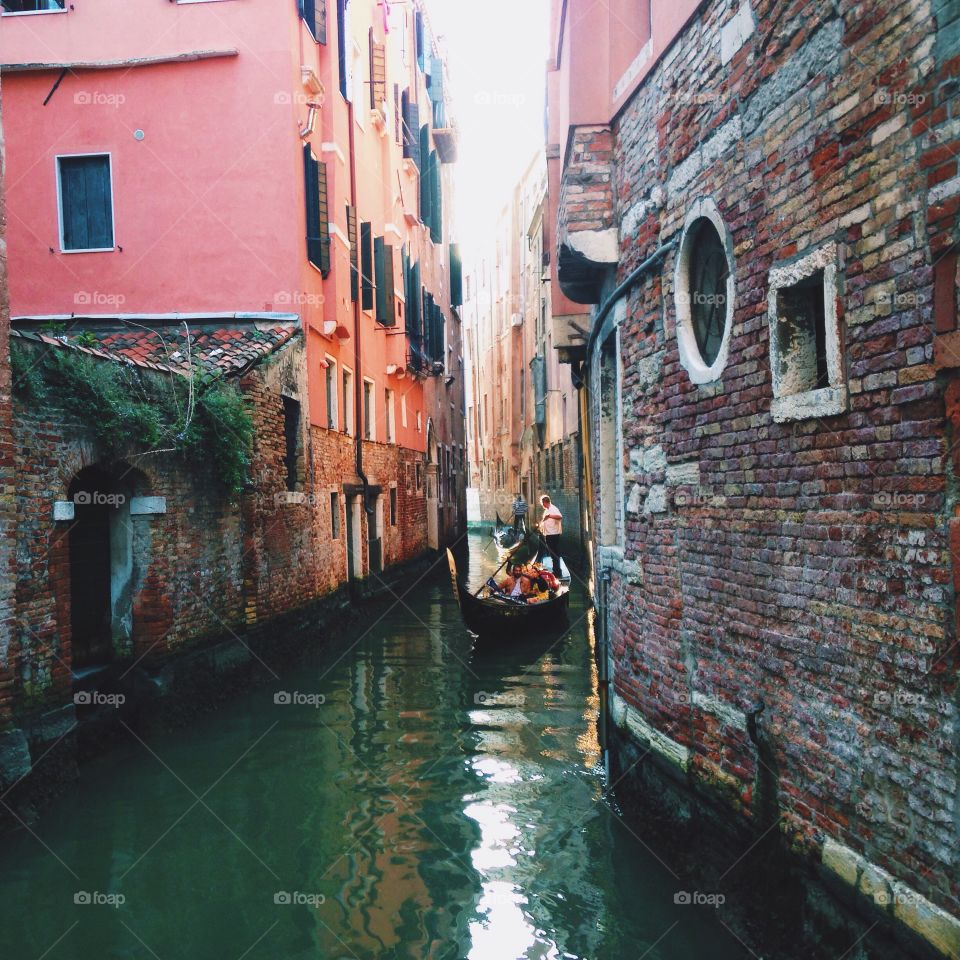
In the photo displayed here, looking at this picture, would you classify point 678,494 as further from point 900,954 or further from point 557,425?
point 557,425

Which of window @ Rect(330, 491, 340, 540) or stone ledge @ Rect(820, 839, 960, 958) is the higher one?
window @ Rect(330, 491, 340, 540)

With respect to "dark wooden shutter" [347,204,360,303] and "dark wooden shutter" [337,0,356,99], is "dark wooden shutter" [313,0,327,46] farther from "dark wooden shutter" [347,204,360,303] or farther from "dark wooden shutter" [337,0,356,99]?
"dark wooden shutter" [347,204,360,303]

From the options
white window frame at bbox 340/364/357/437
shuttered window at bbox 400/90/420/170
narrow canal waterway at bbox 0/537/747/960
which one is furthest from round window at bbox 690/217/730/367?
shuttered window at bbox 400/90/420/170

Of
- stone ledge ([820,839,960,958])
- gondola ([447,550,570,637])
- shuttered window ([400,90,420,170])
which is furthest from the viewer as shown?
shuttered window ([400,90,420,170])

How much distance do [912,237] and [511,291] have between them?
26.7 m

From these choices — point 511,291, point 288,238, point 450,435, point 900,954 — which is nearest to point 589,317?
point 288,238

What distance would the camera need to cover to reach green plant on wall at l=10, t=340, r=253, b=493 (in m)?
5.49

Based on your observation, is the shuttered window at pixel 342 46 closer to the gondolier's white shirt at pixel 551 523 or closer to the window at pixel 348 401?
the window at pixel 348 401

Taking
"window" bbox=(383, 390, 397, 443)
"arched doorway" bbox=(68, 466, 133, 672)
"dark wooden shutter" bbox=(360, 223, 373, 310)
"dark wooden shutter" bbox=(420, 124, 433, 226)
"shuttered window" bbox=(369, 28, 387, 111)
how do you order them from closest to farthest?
"arched doorway" bbox=(68, 466, 133, 672) → "dark wooden shutter" bbox=(360, 223, 373, 310) → "shuttered window" bbox=(369, 28, 387, 111) → "window" bbox=(383, 390, 397, 443) → "dark wooden shutter" bbox=(420, 124, 433, 226)

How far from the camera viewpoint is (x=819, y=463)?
303 cm

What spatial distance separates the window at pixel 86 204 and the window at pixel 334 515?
12.9 ft

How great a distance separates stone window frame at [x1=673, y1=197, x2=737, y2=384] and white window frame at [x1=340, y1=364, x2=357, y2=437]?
790 cm

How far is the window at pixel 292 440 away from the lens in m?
9.49

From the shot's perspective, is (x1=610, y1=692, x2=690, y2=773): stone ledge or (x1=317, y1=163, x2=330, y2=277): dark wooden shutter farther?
(x1=317, y1=163, x2=330, y2=277): dark wooden shutter
